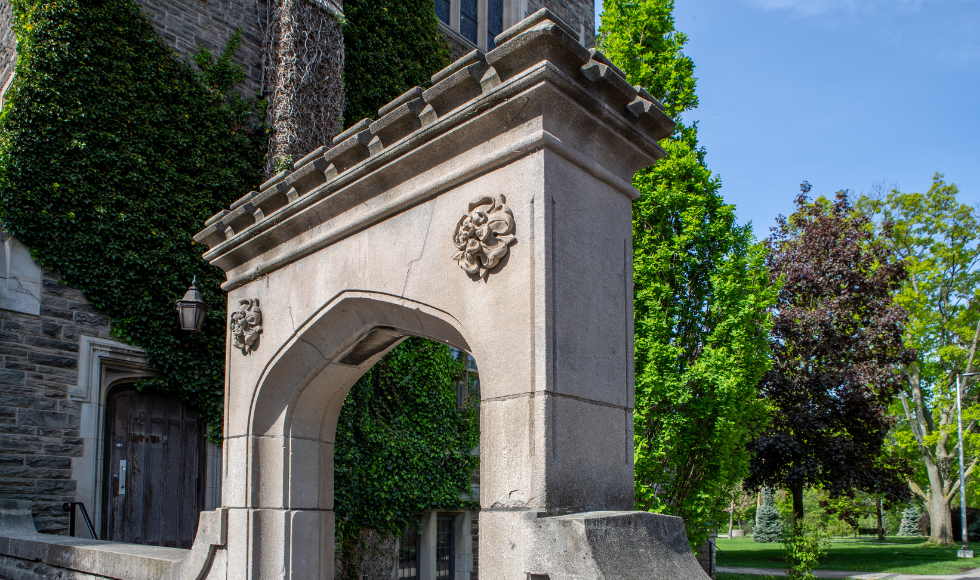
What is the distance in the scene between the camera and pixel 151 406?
9.25 meters

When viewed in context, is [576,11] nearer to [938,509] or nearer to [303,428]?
[303,428]

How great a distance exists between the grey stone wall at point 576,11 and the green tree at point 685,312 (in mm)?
4665

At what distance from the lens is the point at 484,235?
3539 millimetres

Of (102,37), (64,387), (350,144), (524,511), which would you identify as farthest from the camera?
(102,37)

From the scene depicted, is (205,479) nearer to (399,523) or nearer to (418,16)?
(399,523)

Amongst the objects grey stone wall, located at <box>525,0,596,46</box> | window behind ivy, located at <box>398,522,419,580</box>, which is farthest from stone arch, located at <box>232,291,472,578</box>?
grey stone wall, located at <box>525,0,596,46</box>

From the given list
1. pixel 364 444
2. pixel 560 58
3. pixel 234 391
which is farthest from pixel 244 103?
pixel 560 58

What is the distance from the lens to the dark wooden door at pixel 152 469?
8.88 m

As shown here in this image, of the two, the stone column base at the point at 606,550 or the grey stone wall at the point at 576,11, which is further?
the grey stone wall at the point at 576,11

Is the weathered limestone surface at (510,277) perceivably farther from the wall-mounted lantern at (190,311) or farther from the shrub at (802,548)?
the shrub at (802,548)

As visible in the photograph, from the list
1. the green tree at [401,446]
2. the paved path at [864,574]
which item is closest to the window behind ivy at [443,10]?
the green tree at [401,446]

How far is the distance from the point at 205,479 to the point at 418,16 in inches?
314

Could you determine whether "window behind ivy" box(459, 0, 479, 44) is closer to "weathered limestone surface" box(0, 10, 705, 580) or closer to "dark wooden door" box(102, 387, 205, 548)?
"dark wooden door" box(102, 387, 205, 548)

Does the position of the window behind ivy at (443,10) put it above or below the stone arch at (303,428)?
above
